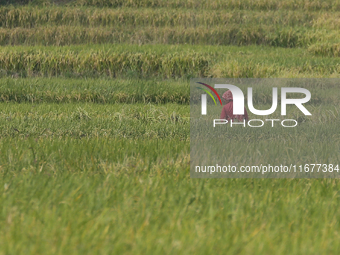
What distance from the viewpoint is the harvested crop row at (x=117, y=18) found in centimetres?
1683

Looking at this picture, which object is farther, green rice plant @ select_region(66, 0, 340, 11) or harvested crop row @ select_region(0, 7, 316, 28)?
green rice plant @ select_region(66, 0, 340, 11)

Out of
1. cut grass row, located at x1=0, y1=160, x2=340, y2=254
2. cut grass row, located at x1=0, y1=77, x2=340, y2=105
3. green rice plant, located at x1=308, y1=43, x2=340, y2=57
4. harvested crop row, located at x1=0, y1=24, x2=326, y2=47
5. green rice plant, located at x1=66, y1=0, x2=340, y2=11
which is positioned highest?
green rice plant, located at x1=66, y1=0, x2=340, y2=11

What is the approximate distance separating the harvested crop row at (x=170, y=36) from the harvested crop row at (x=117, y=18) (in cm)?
84

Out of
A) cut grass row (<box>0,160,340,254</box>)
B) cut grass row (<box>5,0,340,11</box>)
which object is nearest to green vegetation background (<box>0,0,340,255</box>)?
cut grass row (<box>0,160,340,254</box>)

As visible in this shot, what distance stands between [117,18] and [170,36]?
2.52 metres

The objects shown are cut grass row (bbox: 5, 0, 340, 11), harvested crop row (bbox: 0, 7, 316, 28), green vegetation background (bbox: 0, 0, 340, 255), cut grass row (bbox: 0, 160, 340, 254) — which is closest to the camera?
cut grass row (bbox: 0, 160, 340, 254)

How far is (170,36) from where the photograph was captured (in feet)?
51.7

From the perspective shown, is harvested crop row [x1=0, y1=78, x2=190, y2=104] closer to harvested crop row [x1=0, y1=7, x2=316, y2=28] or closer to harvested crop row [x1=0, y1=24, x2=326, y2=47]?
harvested crop row [x1=0, y1=24, x2=326, y2=47]

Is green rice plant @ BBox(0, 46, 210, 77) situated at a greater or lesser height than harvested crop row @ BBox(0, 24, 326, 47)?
lesser

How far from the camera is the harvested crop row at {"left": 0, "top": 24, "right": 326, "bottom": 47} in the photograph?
50.8 feet

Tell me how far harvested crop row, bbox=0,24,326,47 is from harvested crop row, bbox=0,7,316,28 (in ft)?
2.75

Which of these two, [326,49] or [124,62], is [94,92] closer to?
[124,62]

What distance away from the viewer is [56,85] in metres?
10.8
